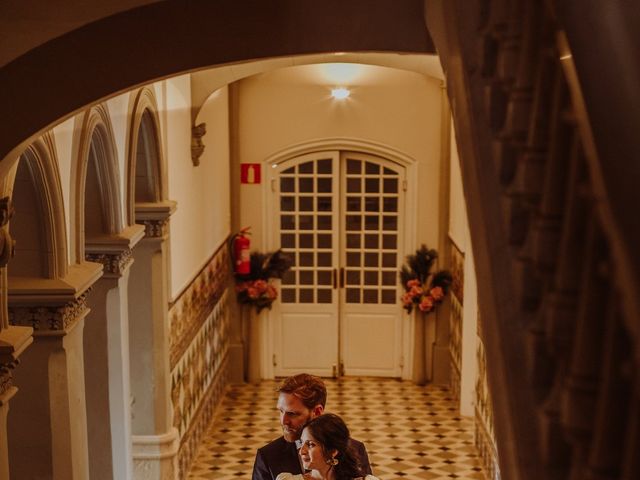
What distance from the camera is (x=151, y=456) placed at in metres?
8.87

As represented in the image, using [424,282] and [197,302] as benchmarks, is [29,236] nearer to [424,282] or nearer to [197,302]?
[197,302]

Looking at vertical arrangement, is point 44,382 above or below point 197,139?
below

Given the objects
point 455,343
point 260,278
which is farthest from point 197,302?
point 455,343

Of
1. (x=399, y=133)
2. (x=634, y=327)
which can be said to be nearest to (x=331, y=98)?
(x=399, y=133)

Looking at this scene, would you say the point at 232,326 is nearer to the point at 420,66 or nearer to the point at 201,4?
the point at 420,66

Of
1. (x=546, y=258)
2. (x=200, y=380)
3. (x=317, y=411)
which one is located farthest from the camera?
(x=200, y=380)

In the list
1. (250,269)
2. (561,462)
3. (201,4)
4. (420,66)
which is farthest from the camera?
(250,269)

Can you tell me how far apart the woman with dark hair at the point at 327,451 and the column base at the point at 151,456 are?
4.46 metres

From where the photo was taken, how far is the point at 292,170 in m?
13.4

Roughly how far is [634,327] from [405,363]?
1231 cm

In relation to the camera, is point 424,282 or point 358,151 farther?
point 358,151

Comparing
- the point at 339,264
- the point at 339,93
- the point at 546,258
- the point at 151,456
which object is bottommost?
the point at 151,456

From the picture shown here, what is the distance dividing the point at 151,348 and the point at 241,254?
433 centimetres

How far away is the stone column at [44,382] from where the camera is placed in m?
5.45
